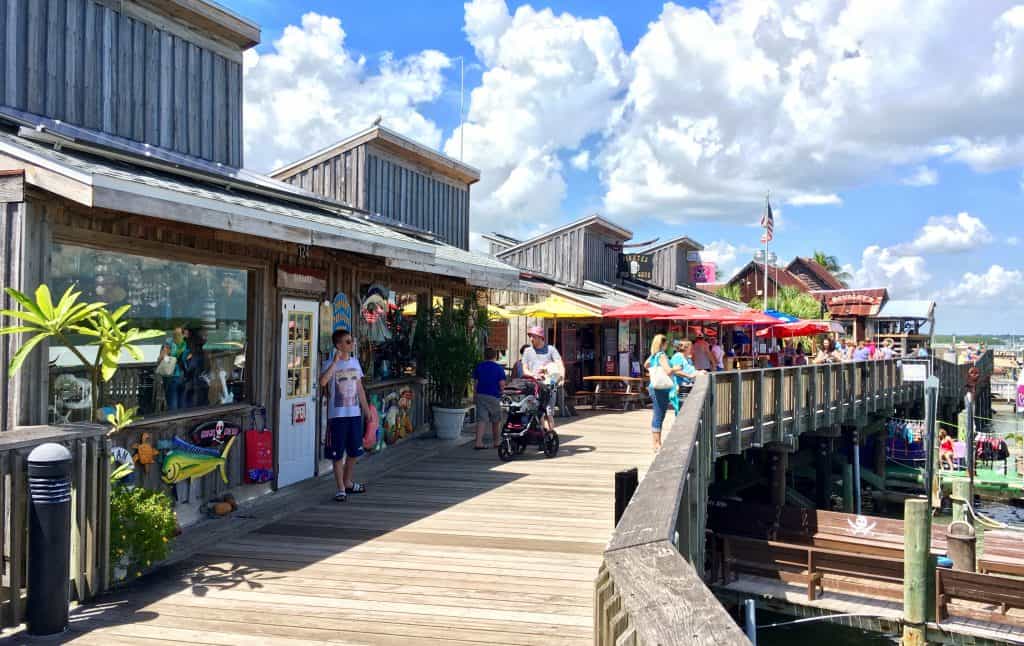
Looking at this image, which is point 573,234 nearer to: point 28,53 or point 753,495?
point 753,495

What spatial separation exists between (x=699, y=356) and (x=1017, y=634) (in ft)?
19.9

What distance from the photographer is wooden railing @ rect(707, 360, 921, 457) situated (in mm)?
13414

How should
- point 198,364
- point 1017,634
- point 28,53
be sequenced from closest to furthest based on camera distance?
point 198,364
point 28,53
point 1017,634

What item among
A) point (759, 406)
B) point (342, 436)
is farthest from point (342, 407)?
point (759, 406)

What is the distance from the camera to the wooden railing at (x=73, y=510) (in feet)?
15.9

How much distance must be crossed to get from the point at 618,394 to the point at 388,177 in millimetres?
7055

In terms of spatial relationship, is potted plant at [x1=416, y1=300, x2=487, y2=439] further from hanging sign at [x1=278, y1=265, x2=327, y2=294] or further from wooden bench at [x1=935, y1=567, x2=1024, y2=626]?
wooden bench at [x1=935, y1=567, x2=1024, y2=626]

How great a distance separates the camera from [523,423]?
11820 mm

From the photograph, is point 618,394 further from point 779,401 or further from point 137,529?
point 137,529

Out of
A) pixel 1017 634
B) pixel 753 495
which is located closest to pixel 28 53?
pixel 1017 634

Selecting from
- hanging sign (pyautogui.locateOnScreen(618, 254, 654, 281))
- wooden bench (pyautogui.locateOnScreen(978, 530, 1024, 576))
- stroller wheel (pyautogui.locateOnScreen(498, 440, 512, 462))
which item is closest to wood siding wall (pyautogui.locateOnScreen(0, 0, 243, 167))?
stroller wheel (pyautogui.locateOnScreen(498, 440, 512, 462))

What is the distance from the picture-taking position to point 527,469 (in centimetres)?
1109

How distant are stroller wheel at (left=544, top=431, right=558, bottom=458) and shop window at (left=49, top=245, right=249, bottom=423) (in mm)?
4583

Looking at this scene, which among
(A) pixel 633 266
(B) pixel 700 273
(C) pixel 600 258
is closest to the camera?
(C) pixel 600 258
